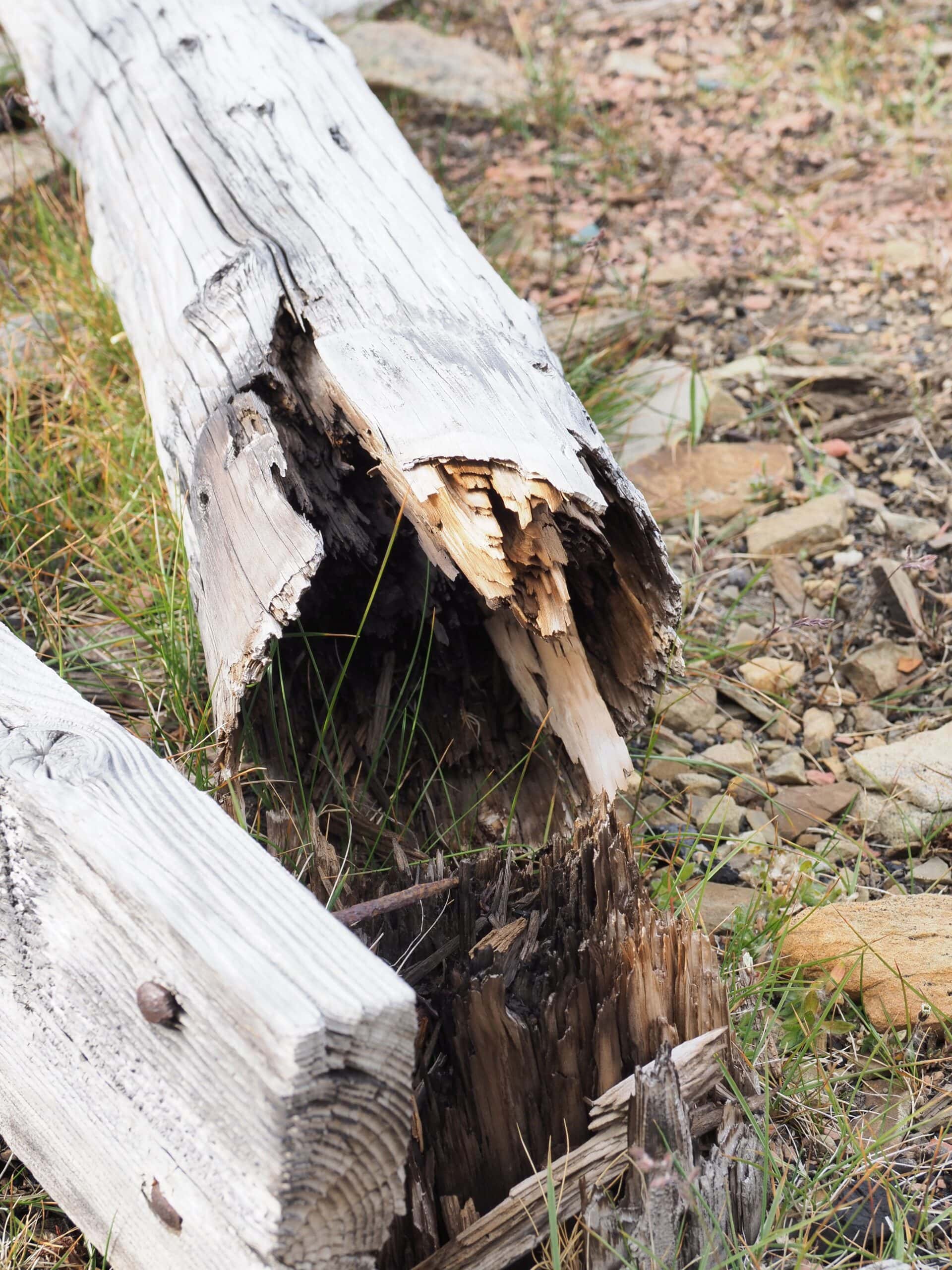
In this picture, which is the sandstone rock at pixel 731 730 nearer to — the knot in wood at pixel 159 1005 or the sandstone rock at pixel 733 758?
the sandstone rock at pixel 733 758

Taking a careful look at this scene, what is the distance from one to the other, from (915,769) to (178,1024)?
164cm

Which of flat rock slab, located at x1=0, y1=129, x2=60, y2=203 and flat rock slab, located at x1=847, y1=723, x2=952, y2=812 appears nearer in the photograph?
flat rock slab, located at x1=847, y1=723, x2=952, y2=812

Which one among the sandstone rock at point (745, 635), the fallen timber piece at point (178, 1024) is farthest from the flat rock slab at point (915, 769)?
the fallen timber piece at point (178, 1024)

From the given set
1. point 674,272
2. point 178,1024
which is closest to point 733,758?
point 178,1024

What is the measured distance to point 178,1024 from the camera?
1.23 metres

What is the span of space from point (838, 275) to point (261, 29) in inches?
79.2

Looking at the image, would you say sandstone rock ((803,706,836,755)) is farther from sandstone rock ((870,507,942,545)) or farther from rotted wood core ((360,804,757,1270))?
rotted wood core ((360,804,757,1270))

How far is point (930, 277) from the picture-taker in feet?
12.4

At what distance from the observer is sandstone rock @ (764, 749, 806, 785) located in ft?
8.02

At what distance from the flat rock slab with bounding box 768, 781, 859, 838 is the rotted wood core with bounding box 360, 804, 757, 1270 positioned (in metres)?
0.72

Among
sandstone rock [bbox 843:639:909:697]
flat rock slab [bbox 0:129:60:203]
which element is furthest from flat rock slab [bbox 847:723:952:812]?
flat rock slab [bbox 0:129:60:203]

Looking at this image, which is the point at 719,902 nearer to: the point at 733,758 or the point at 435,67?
the point at 733,758

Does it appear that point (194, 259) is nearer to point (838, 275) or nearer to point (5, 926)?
point (5, 926)

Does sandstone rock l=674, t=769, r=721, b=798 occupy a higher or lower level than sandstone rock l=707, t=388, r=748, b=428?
lower
